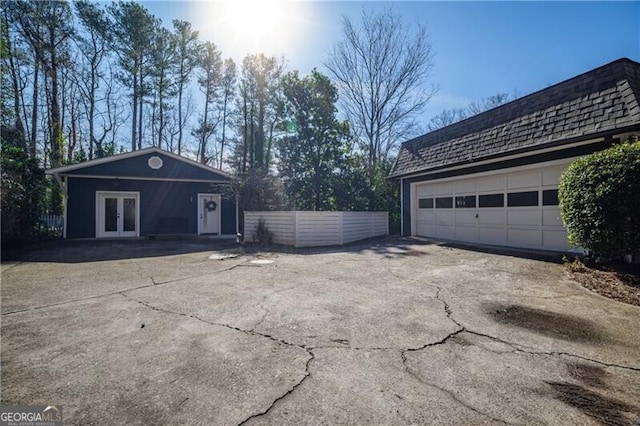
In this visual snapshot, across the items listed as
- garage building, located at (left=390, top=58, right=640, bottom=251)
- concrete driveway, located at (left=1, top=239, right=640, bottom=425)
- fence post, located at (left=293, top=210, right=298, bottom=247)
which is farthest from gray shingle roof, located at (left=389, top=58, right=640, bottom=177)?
fence post, located at (left=293, top=210, right=298, bottom=247)

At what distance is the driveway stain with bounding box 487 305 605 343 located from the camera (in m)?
3.02

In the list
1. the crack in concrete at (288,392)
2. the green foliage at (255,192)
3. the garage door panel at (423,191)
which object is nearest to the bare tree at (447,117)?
the garage door panel at (423,191)

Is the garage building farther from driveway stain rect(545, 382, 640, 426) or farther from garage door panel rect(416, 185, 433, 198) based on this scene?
driveway stain rect(545, 382, 640, 426)

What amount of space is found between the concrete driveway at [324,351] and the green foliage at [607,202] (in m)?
0.90

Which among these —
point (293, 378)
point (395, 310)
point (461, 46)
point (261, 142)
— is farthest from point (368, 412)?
point (261, 142)

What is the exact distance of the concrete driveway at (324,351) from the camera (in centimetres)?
188

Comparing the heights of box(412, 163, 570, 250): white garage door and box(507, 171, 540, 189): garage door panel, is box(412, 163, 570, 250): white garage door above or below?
below

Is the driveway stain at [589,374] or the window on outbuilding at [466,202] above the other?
the window on outbuilding at [466,202]

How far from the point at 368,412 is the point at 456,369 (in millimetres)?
959

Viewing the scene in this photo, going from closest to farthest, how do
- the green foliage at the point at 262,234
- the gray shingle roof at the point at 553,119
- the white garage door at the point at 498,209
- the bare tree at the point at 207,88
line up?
the gray shingle roof at the point at 553,119
the white garage door at the point at 498,209
the green foliage at the point at 262,234
the bare tree at the point at 207,88

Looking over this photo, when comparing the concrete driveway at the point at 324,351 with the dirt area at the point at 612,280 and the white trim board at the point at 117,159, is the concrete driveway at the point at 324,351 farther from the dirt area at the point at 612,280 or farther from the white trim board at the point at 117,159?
the white trim board at the point at 117,159

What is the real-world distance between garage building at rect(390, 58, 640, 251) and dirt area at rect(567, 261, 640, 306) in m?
1.65

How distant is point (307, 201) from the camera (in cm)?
1612

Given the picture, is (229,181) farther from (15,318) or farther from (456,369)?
(456,369)
